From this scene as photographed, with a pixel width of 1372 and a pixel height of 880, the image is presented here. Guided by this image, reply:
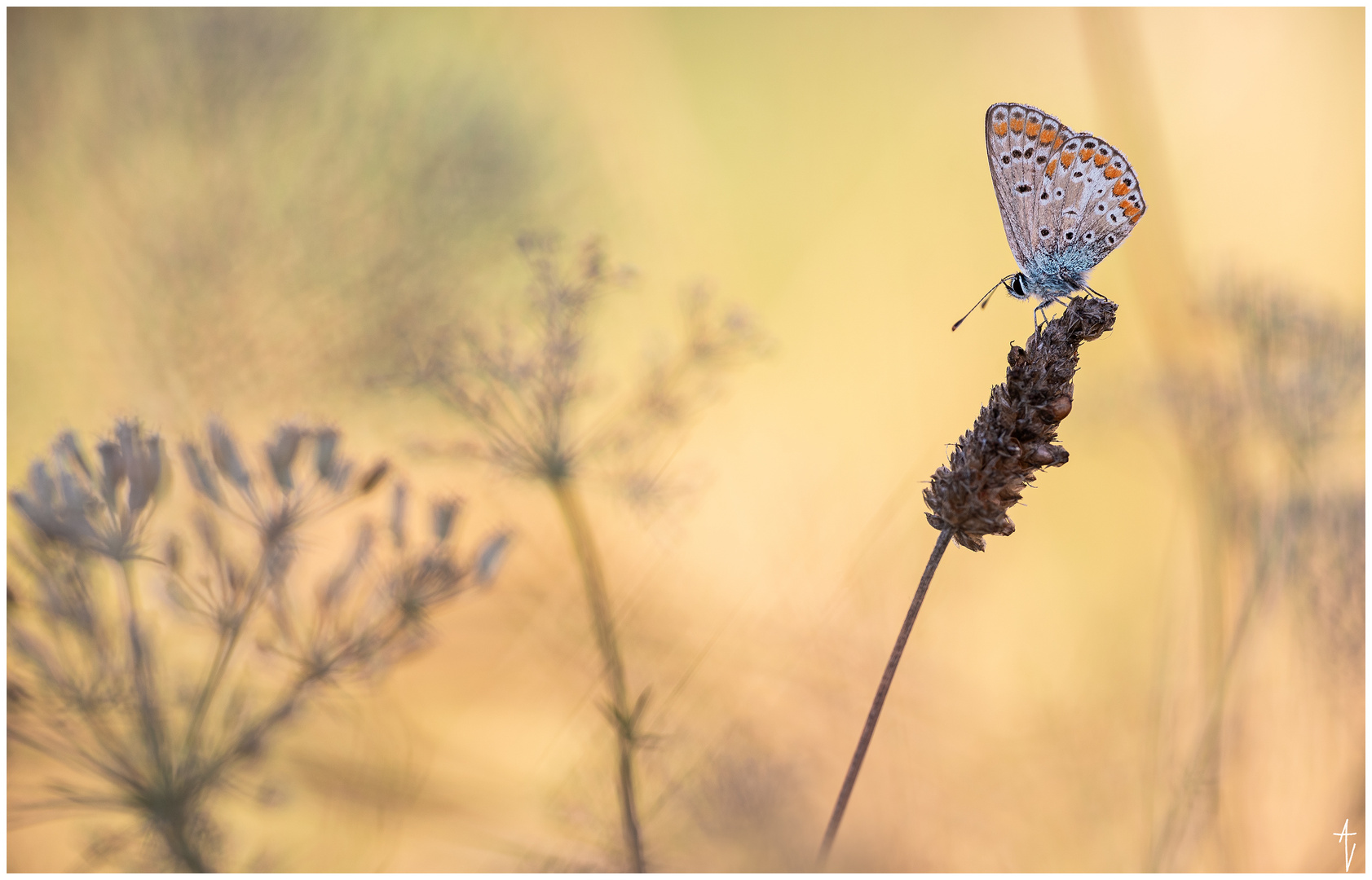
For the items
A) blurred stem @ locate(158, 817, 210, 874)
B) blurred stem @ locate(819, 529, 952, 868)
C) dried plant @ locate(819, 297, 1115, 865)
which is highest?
dried plant @ locate(819, 297, 1115, 865)

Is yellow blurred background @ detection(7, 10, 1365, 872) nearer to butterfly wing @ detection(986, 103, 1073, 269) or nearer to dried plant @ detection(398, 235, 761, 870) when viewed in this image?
dried plant @ detection(398, 235, 761, 870)

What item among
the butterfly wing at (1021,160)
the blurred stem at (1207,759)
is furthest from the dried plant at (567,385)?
the blurred stem at (1207,759)

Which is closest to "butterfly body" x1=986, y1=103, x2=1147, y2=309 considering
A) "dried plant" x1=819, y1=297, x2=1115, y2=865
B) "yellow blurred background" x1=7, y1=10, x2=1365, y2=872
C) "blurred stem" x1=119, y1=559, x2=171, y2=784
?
"dried plant" x1=819, y1=297, x2=1115, y2=865

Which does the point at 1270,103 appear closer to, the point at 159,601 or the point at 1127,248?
the point at 1127,248

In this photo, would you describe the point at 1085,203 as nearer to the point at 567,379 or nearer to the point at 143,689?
the point at 567,379

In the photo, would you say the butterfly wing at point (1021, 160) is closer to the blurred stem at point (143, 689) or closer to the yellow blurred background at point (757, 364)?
the yellow blurred background at point (757, 364)

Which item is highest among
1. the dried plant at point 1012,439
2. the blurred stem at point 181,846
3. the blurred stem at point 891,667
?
the dried plant at point 1012,439
